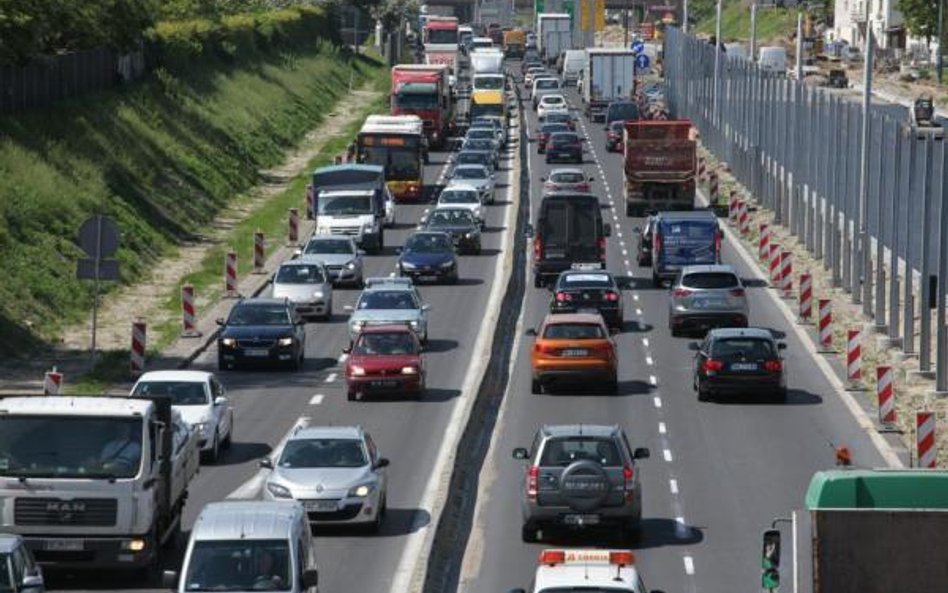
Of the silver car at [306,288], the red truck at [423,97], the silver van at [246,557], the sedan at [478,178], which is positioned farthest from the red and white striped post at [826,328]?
the red truck at [423,97]

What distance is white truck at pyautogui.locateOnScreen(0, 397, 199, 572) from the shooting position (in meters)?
28.0

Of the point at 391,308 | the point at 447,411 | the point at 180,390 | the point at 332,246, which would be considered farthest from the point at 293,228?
the point at 180,390

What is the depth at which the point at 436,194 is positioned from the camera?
3656 inches

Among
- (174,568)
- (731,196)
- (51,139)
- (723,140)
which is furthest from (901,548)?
(723,140)

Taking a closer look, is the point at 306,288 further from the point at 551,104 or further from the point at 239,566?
the point at 551,104

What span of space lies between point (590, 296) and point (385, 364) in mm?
11075

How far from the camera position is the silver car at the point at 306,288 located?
195 feet

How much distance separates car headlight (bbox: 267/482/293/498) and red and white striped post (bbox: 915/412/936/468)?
10288 millimetres

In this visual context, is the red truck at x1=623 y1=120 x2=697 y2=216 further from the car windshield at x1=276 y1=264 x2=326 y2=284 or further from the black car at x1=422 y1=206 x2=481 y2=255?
the car windshield at x1=276 y1=264 x2=326 y2=284

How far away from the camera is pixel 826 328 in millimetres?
54281

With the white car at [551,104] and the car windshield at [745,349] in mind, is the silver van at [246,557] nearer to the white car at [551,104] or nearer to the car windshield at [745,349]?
the car windshield at [745,349]

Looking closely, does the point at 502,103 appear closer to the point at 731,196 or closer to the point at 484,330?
the point at 731,196

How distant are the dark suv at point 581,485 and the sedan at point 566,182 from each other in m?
52.9

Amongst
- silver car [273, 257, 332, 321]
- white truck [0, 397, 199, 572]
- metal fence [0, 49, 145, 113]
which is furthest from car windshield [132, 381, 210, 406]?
metal fence [0, 49, 145, 113]
